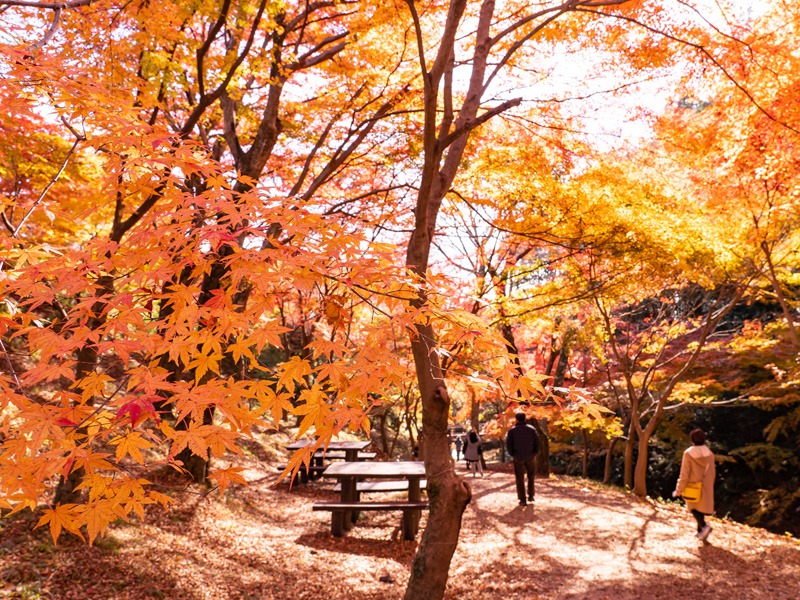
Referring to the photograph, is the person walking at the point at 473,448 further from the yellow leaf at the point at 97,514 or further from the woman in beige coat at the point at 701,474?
the yellow leaf at the point at 97,514

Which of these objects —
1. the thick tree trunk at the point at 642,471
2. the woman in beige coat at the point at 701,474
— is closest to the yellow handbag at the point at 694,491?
the woman in beige coat at the point at 701,474

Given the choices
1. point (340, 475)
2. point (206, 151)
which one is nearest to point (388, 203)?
point (340, 475)

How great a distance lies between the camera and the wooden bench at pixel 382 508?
6816 millimetres

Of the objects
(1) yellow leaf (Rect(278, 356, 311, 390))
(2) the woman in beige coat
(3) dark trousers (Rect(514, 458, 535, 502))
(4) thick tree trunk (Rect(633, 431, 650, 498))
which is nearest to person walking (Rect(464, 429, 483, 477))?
(4) thick tree trunk (Rect(633, 431, 650, 498))

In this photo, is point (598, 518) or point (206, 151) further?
point (598, 518)

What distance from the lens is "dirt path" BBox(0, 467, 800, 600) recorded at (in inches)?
196

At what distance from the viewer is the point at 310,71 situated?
9.34 m

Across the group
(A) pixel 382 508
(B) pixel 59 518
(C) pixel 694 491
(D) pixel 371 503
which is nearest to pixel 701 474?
(C) pixel 694 491

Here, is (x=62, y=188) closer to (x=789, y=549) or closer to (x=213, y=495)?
(x=213, y=495)

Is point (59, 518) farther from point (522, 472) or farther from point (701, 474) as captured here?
point (522, 472)

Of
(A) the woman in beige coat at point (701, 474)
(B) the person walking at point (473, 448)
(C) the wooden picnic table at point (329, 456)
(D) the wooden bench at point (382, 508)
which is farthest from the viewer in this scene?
(B) the person walking at point (473, 448)

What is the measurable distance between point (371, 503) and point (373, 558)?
65cm

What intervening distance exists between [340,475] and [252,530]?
1.33 m

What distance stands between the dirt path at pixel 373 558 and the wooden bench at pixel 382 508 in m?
0.14
